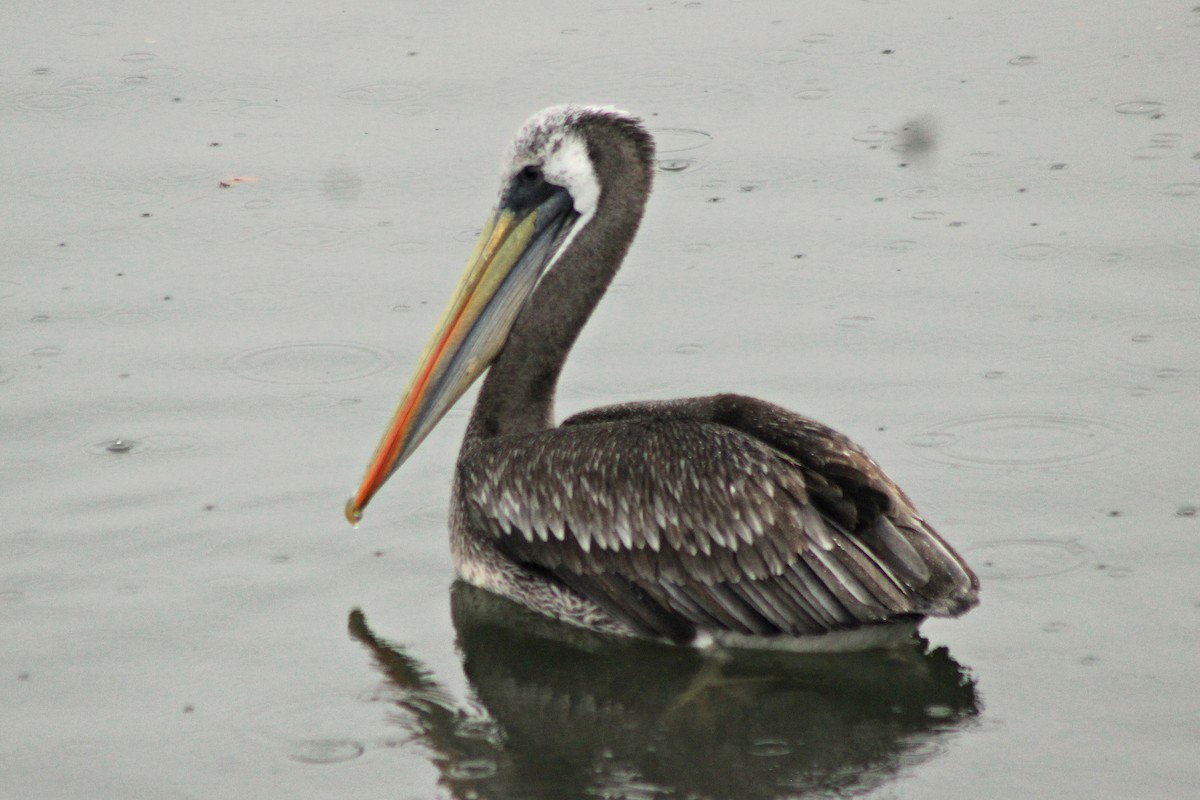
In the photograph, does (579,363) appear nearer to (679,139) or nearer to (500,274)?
(500,274)

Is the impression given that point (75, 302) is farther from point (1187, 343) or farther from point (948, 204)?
point (1187, 343)

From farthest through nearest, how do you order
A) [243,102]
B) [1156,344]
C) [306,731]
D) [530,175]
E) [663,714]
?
[243,102]
[1156,344]
[530,175]
[663,714]
[306,731]

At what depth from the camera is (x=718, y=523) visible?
534cm

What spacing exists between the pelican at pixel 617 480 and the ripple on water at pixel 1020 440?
111 cm

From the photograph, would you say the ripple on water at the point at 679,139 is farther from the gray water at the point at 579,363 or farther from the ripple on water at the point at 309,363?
the ripple on water at the point at 309,363

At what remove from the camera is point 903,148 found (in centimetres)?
883

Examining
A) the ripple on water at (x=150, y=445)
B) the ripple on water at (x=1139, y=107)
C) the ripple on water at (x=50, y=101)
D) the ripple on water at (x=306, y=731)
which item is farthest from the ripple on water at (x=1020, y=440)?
the ripple on water at (x=50, y=101)

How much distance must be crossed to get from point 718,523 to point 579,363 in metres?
1.99

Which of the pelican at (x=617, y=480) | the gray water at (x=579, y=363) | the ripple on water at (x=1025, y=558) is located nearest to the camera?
the gray water at (x=579, y=363)

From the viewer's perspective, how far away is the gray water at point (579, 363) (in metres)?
5.10

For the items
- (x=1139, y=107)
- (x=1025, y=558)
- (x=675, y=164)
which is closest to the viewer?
(x=1025, y=558)

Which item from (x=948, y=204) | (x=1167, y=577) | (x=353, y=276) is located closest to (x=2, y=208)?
(x=353, y=276)

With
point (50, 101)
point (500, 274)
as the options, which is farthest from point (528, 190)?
point (50, 101)

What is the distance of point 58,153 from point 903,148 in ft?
13.0
